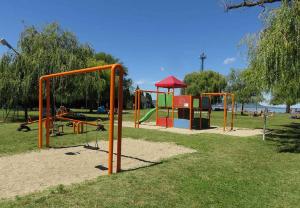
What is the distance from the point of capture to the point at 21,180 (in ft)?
19.8

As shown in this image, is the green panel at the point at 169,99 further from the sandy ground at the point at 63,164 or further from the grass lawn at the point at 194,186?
the grass lawn at the point at 194,186

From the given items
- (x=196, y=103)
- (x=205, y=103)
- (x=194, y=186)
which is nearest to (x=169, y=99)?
(x=196, y=103)

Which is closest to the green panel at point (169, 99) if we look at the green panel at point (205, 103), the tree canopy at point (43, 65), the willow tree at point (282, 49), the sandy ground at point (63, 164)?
the green panel at point (205, 103)

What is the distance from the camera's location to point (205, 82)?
5919cm

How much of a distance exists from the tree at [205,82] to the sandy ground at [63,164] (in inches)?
1920

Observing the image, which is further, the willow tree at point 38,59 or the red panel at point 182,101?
A: the willow tree at point 38,59

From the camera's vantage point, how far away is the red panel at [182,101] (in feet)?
58.4

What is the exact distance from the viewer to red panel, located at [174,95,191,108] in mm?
17812

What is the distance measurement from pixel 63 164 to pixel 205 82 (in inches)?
2105

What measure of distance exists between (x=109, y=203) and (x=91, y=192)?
0.60 metres

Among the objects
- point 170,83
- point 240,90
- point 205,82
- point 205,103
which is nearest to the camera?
point 205,103

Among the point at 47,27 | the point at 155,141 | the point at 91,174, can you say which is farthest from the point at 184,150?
the point at 47,27

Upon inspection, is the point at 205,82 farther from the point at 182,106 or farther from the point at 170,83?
the point at 182,106

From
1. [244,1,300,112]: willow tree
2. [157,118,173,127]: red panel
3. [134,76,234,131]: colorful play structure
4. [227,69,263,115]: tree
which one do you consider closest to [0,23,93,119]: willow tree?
[134,76,234,131]: colorful play structure
